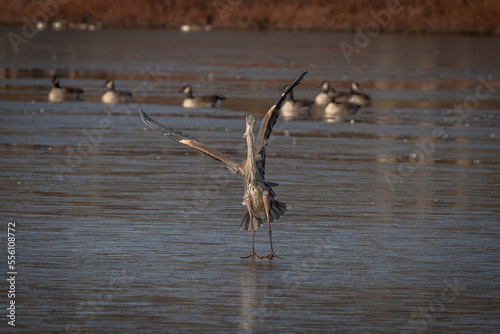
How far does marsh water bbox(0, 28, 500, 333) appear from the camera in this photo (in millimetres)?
8484

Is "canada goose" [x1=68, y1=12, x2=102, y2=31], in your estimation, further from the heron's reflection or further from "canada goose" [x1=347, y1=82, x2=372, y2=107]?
the heron's reflection

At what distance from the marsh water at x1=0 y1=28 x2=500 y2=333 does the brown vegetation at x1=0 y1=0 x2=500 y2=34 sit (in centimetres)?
5171

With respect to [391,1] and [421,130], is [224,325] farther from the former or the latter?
[391,1]

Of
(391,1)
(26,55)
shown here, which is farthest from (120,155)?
(391,1)

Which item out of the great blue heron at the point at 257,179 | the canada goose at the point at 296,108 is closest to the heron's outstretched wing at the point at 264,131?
the great blue heron at the point at 257,179

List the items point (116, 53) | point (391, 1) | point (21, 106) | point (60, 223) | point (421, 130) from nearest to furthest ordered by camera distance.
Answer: point (60, 223), point (421, 130), point (21, 106), point (116, 53), point (391, 1)

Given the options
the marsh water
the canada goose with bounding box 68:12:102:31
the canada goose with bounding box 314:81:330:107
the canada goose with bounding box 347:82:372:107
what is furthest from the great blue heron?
the canada goose with bounding box 68:12:102:31

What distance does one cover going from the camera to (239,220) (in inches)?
483

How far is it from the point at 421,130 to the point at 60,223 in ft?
38.0

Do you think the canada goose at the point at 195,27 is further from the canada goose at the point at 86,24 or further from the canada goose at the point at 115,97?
the canada goose at the point at 115,97

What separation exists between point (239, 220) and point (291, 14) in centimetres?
7167

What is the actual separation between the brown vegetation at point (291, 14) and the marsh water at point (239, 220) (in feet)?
170

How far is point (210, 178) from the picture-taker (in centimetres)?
1545

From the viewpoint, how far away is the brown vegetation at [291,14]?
263 feet
